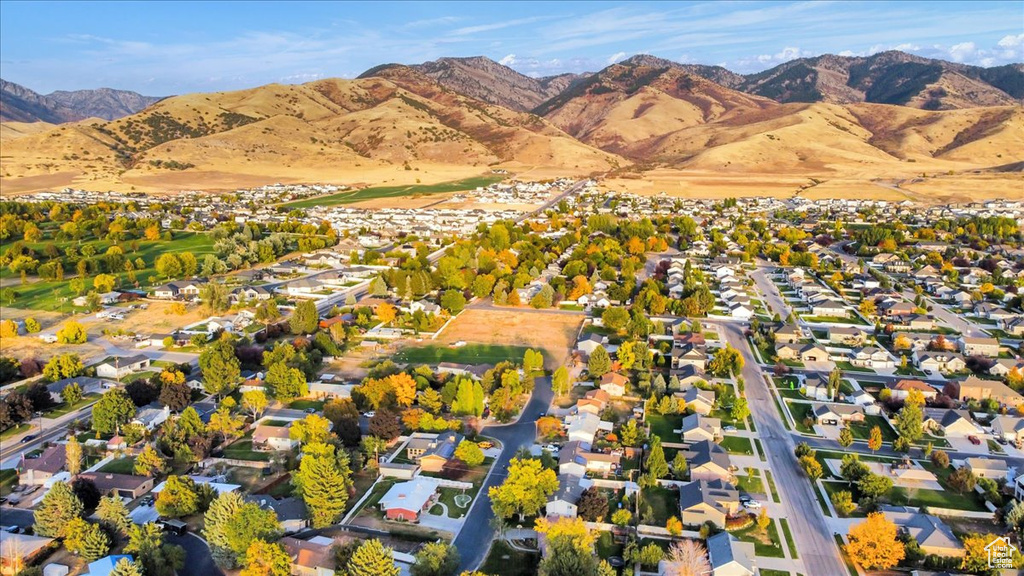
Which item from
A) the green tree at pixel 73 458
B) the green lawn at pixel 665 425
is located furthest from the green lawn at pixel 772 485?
the green tree at pixel 73 458

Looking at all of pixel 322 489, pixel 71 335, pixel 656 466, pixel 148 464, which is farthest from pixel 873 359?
pixel 71 335

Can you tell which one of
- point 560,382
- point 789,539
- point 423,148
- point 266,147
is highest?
point 423,148

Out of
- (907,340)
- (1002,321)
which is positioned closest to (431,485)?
(907,340)

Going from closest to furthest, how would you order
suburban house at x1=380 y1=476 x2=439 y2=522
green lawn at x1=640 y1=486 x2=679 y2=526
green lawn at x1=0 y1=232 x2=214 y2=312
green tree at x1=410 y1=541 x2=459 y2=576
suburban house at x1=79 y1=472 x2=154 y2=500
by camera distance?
1. green tree at x1=410 y1=541 x2=459 y2=576
2. suburban house at x1=380 y1=476 x2=439 y2=522
3. green lawn at x1=640 y1=486 x2=679 y2=526
4. suburban house at x1=79 y1=472 x2=154 y2=500
5. green lawn at x1=0 y1=232 x2=214 y2=312

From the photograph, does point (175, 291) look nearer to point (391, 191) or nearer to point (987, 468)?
point (987, 468)

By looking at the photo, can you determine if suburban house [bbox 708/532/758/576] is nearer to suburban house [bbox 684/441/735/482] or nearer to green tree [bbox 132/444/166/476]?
suburban house [bbox 684/441/735/482]

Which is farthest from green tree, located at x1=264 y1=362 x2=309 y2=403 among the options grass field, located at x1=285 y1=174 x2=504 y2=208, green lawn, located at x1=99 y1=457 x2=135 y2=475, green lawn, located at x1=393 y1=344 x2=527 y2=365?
grass field, located at x1=285 y1=174 x2=504 y2=208

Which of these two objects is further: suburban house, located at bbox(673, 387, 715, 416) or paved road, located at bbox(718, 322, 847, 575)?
suburban house, located at bbox(673, 387, 715, 416)
